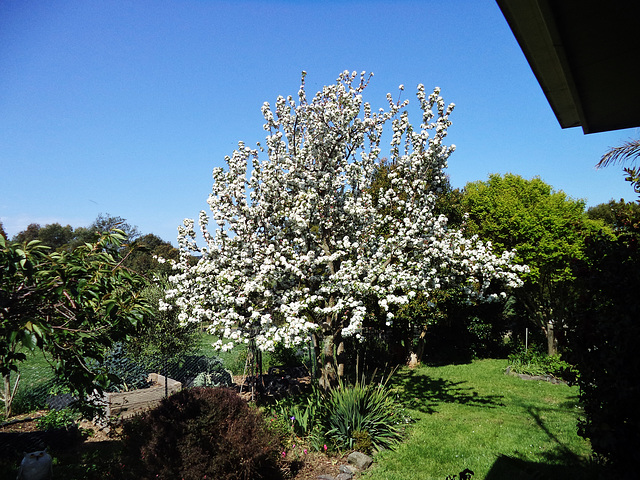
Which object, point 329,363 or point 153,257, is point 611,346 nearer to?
point 329,363

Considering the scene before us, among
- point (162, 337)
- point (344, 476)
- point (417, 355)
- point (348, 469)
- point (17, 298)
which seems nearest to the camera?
point (17, 298)

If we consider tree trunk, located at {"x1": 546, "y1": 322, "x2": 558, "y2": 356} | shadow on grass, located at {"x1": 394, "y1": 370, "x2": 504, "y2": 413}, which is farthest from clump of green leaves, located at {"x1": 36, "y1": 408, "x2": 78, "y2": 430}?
tree trunk, located at {"x1": 546, "y1": 322, "x2": 558, "y2": 356}

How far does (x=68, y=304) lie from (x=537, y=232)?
15.2m

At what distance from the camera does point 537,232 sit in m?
14.5

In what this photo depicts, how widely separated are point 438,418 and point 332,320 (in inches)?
128

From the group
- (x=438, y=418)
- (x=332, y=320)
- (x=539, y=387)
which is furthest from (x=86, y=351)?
(x=539, y=387)

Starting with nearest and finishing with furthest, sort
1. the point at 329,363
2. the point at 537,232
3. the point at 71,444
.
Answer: the point at 71,444, the point at 329,363, the point at 537,232

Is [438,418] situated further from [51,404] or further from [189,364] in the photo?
[51,404]

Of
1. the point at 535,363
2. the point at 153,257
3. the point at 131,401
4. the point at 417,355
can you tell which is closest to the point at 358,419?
the point at 153,257

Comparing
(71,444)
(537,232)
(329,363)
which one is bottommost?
(71,444)

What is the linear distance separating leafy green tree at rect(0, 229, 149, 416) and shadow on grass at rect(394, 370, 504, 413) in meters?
7.85

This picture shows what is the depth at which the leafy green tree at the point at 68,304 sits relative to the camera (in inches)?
121

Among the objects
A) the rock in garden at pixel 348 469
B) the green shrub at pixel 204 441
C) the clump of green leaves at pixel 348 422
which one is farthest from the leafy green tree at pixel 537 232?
the green shrub at pixel 204 441

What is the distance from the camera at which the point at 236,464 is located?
207 inches
